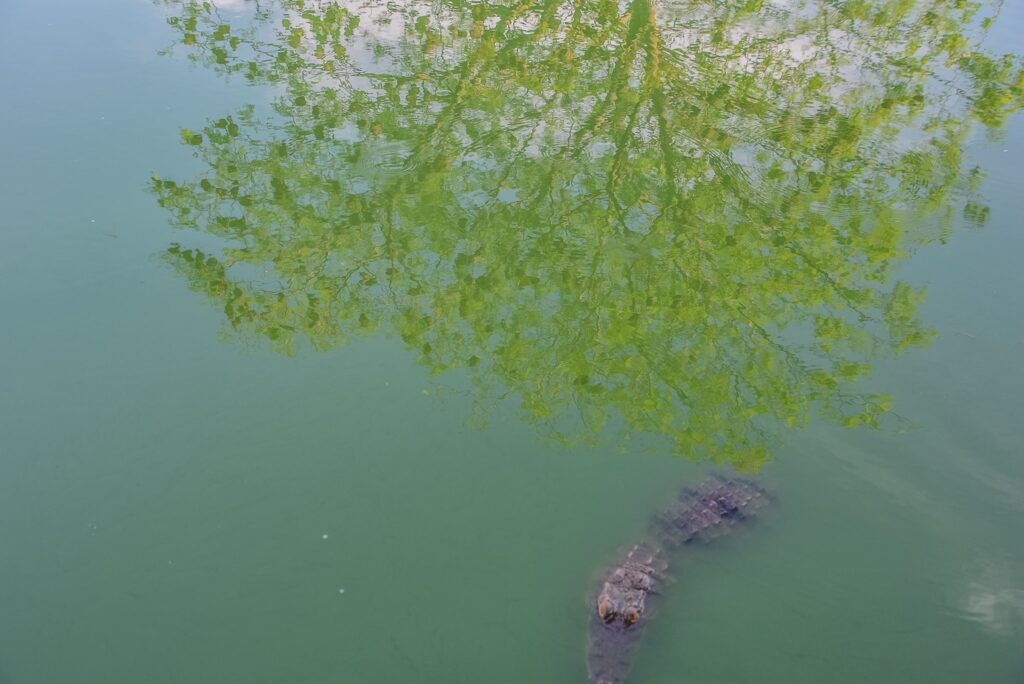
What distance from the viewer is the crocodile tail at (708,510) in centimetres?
288

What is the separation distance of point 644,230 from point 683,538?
6.28 feet

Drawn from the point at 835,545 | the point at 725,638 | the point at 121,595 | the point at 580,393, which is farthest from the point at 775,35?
the point at 121,595

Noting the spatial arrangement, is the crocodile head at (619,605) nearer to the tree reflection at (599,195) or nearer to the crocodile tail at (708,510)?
the crocodile tail at (708,510)

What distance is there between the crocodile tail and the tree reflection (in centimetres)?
20

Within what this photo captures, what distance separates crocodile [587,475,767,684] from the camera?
8.08 feet

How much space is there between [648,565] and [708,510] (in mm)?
380

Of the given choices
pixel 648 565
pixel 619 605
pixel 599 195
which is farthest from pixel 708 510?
pixel 599 195

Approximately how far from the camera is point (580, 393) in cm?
339

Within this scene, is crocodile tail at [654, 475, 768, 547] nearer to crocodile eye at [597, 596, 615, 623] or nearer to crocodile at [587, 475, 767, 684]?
crocodile at [587, 475, 767, 684]

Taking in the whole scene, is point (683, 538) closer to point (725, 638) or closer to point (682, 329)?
point (725, 638)

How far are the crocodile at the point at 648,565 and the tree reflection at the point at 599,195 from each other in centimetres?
25

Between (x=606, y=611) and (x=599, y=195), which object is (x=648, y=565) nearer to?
Result: (x=606, y=611)

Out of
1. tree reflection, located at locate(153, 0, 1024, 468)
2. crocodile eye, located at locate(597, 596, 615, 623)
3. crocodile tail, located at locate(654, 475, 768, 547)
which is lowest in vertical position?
crocodile eye, located at locate(597, 596, 615, 623)

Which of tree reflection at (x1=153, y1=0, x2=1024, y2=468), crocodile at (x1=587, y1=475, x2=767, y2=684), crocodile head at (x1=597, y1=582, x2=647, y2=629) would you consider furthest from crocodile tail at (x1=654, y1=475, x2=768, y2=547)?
crocodile head at (x1=597, y1=582, x2=647, y2=629)
